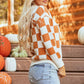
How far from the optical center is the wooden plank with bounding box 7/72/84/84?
164 inches

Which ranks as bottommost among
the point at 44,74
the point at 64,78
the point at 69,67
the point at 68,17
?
the point at 64,78

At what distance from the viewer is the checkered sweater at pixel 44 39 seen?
5.60ft

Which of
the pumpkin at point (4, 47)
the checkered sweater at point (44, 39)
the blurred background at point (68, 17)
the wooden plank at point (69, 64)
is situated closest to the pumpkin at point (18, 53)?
the pumpkin at point (4, 47)

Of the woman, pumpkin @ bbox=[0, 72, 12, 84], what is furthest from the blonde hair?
pumpkin @ bbox=[0, 72, 12, 84]

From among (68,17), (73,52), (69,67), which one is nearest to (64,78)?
(69,67)

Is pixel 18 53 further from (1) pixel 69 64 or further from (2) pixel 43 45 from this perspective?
(2) pixel 43 45

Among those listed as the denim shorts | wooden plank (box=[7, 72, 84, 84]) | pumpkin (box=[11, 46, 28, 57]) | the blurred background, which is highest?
the blurred background

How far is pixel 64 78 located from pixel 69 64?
389 mm

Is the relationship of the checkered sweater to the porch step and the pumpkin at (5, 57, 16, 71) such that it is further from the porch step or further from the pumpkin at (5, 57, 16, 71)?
the pumpkin at (5, 57, 16, 71)

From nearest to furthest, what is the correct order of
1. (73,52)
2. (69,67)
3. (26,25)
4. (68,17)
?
1. (26,25)
2. (69,67)
3. (73,52)
4. (68,17)

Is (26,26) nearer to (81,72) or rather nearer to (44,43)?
(44,43)

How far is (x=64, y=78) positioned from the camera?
4.21 meters

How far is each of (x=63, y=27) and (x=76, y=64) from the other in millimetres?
2327

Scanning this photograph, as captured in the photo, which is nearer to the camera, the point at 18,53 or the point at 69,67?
Answer: the point at 69,67
